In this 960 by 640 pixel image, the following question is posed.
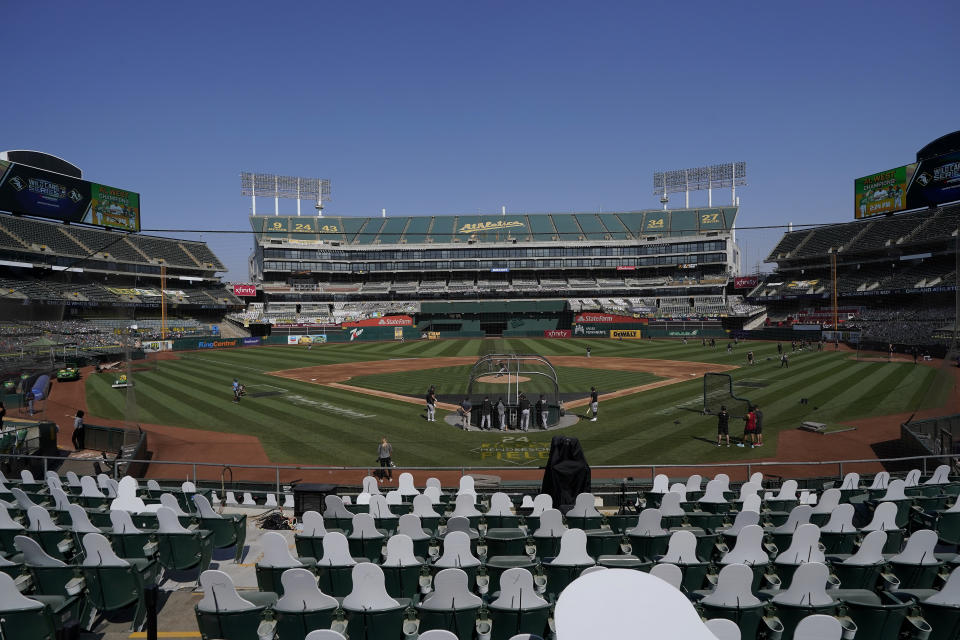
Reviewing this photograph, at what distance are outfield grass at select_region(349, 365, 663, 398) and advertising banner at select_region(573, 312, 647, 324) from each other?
35704mm

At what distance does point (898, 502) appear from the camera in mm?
9469

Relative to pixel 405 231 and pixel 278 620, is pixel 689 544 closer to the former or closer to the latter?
pixel 278 620

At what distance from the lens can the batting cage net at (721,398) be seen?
25062mm

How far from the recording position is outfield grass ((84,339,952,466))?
19.5 meters

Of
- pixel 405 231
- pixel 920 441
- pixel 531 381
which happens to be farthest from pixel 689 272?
pixel 920 441

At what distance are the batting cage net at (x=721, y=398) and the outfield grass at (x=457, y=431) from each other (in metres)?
0.93

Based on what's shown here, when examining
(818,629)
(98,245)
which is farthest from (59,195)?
(818,629)

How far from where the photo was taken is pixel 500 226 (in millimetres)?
103812

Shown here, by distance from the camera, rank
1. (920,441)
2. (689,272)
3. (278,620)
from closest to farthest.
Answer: (278,620)
(920,441)
(689,272)

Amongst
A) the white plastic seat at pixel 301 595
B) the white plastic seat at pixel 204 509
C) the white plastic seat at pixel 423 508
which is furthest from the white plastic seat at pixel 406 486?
the white plastic seat at pixel 301 595

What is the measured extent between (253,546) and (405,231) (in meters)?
96.0

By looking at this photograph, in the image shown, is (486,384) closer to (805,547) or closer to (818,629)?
(805,547)

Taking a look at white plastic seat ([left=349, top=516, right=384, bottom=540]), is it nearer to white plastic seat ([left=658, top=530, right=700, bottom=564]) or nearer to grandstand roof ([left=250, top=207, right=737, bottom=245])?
white plastic seat ([left=658, top=530, right=700, bottom=564])

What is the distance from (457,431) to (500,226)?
84.7 meters
